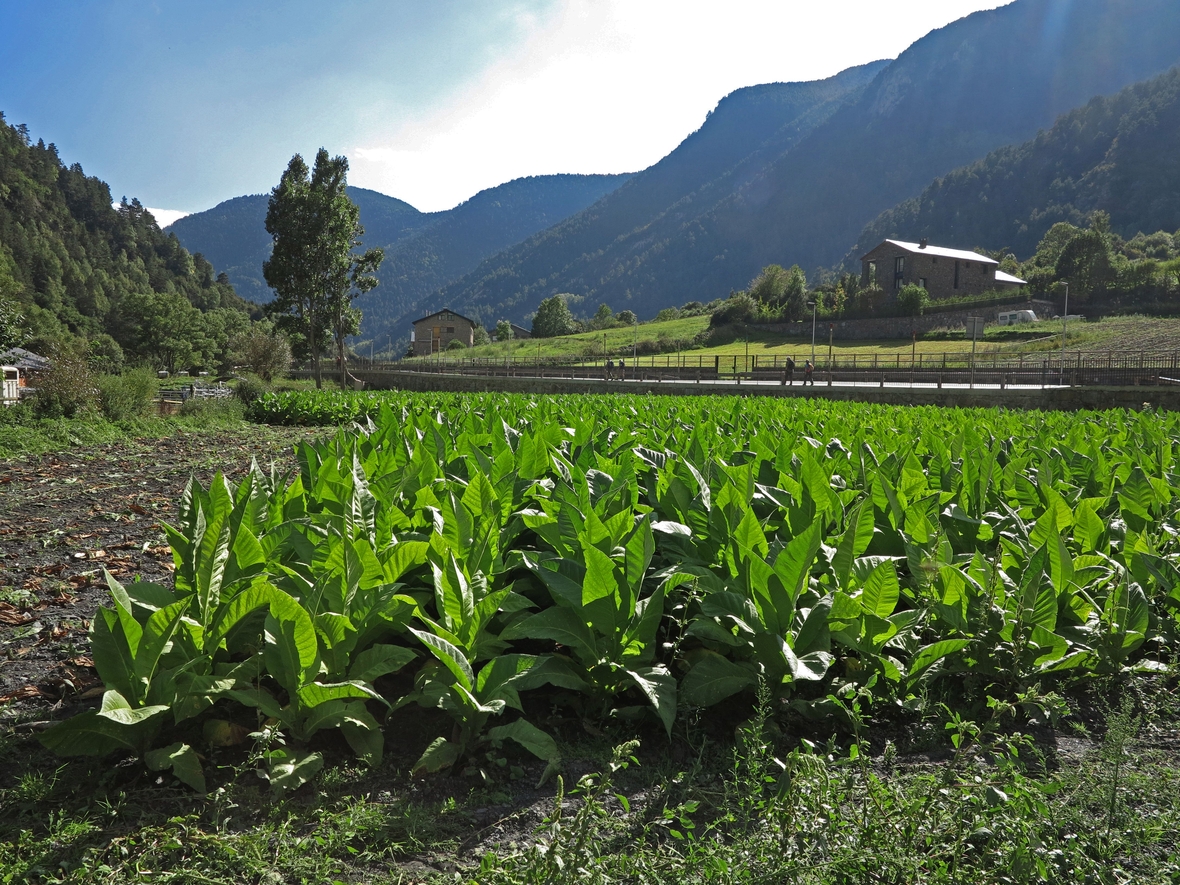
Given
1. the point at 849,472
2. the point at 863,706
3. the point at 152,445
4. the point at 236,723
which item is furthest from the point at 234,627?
the point at 152,445

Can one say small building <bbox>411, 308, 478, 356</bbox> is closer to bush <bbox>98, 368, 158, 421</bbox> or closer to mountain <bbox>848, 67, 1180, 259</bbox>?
bush <bbox>98, 368, 158, 421</bbox>

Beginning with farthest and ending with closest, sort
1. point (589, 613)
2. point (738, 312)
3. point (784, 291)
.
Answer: point (784, 291)
point (738, 312)
point (589, 613)

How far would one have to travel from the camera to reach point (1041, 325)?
225 ft

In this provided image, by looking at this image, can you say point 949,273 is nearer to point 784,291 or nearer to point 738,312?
point 784,291

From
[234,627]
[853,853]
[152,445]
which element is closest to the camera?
[853,853]

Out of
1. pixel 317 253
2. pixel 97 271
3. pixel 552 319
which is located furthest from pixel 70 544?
pixel 97 271

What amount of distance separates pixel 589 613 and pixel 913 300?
86.1 m

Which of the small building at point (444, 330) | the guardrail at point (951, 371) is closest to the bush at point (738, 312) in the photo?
the guardrail at point (951, 371)

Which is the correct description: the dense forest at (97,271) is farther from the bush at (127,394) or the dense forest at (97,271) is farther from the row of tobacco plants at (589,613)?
the row of tobacco plants at (589,613)

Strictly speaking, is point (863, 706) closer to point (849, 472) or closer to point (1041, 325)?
point (849, 472)

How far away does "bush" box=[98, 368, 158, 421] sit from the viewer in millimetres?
16094

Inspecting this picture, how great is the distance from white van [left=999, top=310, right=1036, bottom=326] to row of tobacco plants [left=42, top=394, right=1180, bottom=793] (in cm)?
8423

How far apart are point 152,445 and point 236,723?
13.2 m

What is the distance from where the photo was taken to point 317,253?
44938mm
